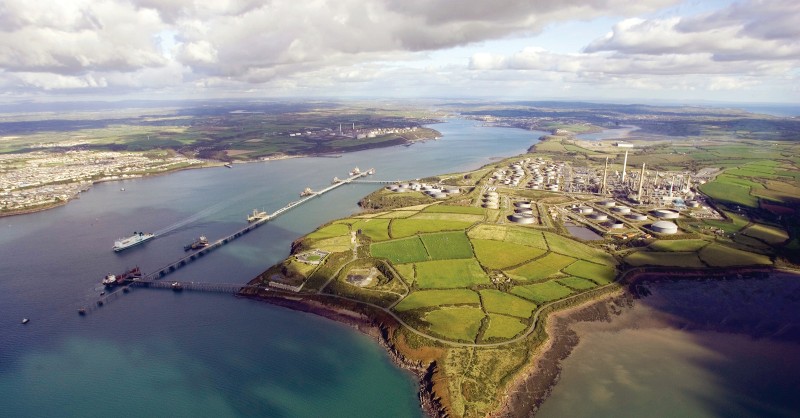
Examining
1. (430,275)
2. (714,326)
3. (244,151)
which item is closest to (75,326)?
(430,275)

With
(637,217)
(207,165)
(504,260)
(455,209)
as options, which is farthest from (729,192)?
(207,165)

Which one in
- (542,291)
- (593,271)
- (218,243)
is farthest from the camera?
(218,243)

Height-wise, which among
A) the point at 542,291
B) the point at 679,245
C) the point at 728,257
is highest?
the point at 679,245

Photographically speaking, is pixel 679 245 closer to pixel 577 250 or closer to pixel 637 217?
pixel 637 217

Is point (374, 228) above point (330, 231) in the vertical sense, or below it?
above

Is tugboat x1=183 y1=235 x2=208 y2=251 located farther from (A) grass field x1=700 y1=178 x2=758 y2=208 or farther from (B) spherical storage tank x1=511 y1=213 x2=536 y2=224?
(A) grass field x1=700 y1=178 x2=758 y2=208

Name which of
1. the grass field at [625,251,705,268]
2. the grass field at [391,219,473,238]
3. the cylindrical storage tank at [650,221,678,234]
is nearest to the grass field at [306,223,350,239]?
the grass field at [391,219,473,238]
